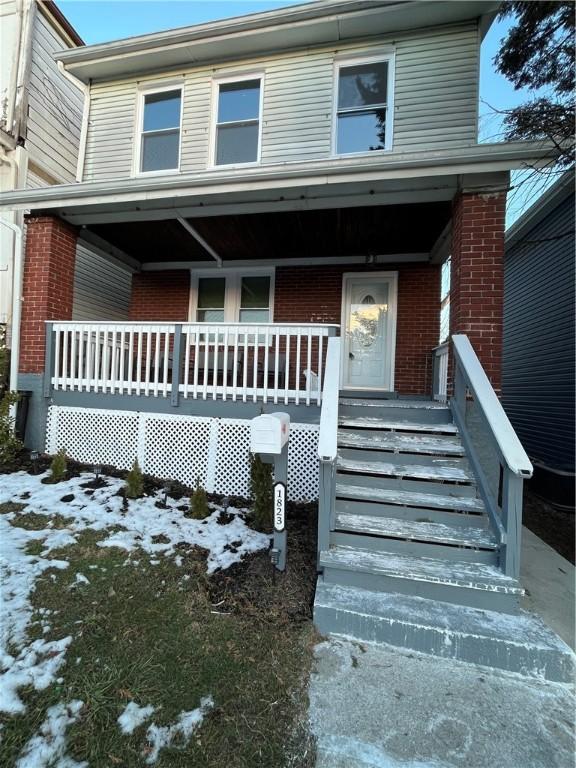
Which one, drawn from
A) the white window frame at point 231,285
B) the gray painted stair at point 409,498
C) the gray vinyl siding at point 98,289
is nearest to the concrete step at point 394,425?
the gray painted stair at point 409,498

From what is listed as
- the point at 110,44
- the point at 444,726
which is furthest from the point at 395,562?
the point at 110,44

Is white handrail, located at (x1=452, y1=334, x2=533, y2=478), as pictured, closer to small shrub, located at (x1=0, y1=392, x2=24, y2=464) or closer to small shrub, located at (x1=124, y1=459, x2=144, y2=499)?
small shrub, located at (x1=124, y1=459, x2=144, y2=499)

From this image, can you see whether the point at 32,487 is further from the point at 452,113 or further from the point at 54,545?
the point at 452,113

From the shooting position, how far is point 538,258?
7.34m

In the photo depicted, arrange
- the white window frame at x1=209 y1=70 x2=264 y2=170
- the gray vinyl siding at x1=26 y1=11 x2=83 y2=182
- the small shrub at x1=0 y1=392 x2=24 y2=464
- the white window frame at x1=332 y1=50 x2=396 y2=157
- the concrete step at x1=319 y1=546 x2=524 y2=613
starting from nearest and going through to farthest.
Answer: the concrete step at x1=319 y1=546 x2=524 y2=613 < the small shrub at x1=0 y1=392 x2=24 y2=464 < the white window frame at x1=332 y1=50 x2=396 y2=157 < the white window frame at x1=209 y1=70 x2=264 y2=170 < the gray vinyl siding at x1=26 y1=11 x2=83 y2=182

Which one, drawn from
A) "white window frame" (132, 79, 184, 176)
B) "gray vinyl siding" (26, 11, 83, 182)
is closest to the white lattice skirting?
"white window frame" (132, 79, 184, 176)

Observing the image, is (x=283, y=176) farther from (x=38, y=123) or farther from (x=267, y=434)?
(x=38, y=123)

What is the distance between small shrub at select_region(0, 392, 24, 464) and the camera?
4.73 m

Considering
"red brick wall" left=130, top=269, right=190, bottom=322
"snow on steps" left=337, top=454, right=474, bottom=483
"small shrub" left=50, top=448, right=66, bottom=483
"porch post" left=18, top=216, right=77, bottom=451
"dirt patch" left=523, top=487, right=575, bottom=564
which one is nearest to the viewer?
"snow on steps" left=337, top=454, right=474, bottom=483

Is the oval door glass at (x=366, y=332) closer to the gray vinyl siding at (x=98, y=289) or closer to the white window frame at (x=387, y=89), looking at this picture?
the white window frame at (x=387, y=89)

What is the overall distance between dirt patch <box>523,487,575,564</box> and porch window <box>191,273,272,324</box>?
5.26 meters

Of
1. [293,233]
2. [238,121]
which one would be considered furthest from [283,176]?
[238,121]

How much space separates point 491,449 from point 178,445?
3.59 meters

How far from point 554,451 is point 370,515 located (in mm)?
5129
